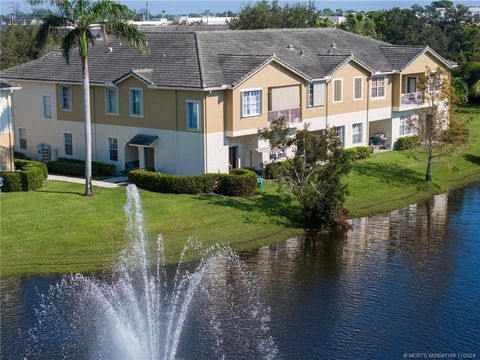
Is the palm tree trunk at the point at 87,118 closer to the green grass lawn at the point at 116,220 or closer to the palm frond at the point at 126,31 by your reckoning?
the green grass lawn at the point at 116,220

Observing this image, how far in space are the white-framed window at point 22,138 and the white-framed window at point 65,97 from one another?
17.2ft

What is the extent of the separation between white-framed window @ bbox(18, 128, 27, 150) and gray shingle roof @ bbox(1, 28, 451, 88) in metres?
4.18

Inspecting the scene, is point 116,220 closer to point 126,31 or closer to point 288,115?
point 126,31

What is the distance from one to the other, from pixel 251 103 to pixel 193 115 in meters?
4.01

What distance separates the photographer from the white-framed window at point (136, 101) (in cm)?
5297

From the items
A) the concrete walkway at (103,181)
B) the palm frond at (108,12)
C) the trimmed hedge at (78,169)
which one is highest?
the palm frond at (108,12)

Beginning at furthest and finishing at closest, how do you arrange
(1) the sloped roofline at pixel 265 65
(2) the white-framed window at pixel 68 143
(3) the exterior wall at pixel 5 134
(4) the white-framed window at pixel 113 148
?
(2) the white-framed window at pixel 68 143 < (4) the white-framed window at pixel 113 148 < (1) the sloped roofline at pixel 265 65 < (3) the exterior wall at pixel 5 134

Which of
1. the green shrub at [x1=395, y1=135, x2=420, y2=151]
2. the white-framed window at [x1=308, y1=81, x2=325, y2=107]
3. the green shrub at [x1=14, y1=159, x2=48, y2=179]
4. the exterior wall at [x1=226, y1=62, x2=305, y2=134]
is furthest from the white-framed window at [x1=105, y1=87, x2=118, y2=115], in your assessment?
the green shrub at [x1=395, y1=135, x2=420, y2=151]

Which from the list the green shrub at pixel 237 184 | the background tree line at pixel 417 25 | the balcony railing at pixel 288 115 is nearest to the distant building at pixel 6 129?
the green shrub at pixel 237 184

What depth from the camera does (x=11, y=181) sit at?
4594 centimetres

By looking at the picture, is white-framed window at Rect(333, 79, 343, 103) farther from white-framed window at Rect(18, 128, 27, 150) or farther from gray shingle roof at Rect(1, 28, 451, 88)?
white-framed window at Rect(18, 128, 27, 150)

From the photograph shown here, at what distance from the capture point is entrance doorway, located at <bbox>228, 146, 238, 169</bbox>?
5266 cm

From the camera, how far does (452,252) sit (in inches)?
1563

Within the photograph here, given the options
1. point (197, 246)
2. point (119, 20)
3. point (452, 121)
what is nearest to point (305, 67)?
point (452, 121)
